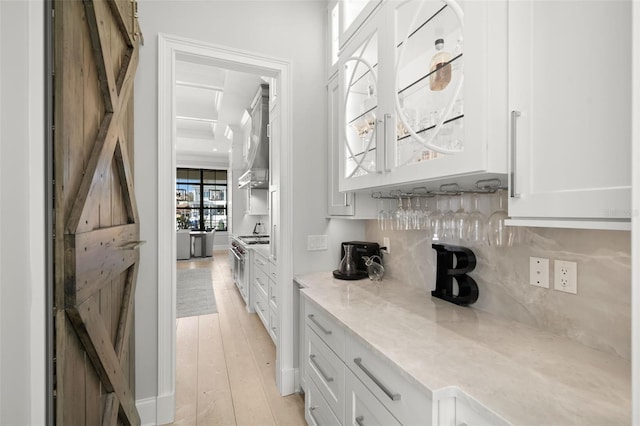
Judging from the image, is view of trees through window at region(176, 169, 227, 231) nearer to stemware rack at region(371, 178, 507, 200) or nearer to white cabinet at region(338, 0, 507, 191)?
stemware rack at region(371, 178, 507, 200)

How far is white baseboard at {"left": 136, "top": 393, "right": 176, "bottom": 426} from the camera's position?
189cm

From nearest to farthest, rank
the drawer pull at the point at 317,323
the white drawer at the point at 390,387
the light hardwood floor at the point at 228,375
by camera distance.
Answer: the white drawer at the point at 390,387 → the drawer pull at the point at 317,323 → the light hardwood floor at the point at 228,375

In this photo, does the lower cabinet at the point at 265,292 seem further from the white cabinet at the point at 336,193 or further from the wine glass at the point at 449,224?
the wine glass at the point at 449,224

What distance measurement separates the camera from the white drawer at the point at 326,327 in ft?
4.69

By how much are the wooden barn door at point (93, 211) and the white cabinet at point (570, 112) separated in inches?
54.4

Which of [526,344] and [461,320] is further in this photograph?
[461,320]

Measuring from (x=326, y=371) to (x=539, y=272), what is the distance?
3.58ft

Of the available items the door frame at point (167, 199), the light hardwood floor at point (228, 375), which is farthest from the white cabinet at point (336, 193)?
the light hardwood floor at point (228, 375)

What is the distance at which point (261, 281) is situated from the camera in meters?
3.47

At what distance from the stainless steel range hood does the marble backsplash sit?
126 inches
